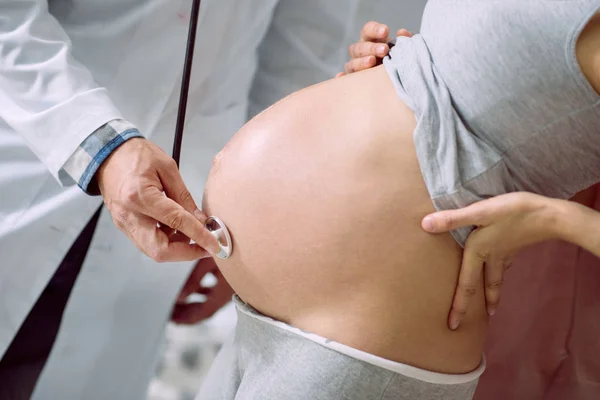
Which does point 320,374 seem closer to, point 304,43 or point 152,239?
point 152,239

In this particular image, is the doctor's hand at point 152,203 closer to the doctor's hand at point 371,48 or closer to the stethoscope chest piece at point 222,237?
the stethoscope chest piece at point 222,237

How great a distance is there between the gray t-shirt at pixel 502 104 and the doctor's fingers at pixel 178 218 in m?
0.26

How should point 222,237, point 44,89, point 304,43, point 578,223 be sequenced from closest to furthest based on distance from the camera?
point 578,223, point 222,237, point 44,89, point 304,43

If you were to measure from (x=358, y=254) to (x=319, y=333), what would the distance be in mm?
97

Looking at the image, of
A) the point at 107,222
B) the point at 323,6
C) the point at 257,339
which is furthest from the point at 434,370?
the point at 323,6

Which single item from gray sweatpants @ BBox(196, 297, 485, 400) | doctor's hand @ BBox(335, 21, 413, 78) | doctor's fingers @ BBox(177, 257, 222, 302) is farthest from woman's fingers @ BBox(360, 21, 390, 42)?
doctor's fingers @ BBox(177, 257, 222, 302)

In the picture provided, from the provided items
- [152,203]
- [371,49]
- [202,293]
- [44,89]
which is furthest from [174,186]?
[202,293]

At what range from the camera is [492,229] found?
1.99 feet

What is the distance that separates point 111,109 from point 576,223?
0.58 m

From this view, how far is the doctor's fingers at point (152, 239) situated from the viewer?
0.71 metres

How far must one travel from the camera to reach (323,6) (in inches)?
43.3

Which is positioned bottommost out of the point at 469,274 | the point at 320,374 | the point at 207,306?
the point at 207,306

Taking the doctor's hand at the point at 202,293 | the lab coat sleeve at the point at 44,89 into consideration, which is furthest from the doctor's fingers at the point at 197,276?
the lab coat sleeve at the point at 44,89

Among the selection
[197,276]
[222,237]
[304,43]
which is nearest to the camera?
[222,237]
